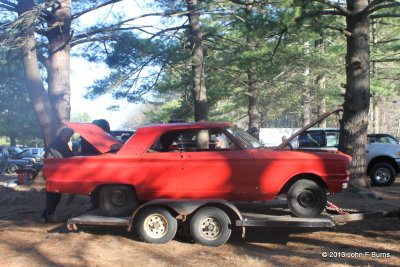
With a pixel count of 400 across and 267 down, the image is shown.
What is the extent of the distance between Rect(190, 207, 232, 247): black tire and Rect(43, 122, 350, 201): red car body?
1.06 feet

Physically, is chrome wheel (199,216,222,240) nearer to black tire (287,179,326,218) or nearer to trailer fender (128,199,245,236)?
trailer fender (128,199,245,236)

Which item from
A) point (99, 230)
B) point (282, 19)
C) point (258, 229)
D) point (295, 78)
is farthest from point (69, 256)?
point (295, 78)

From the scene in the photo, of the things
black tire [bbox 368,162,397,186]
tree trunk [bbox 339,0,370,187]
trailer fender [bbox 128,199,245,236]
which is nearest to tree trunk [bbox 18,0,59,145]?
trailer fender [bbox 128,199,245,236]

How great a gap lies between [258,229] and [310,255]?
1.69 m

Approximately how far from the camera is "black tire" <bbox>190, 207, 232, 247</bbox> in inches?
223

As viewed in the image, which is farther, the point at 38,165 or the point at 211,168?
the point at 38,165

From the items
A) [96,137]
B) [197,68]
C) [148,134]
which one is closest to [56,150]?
[96,137]

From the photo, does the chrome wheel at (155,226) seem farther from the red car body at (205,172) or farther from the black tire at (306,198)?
the black tire at (306,198)

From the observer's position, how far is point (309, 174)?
237 inches

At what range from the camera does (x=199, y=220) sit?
18.8ft

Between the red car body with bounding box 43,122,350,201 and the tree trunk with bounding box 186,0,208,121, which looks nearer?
the red car body with bounding box 43,122,350,201

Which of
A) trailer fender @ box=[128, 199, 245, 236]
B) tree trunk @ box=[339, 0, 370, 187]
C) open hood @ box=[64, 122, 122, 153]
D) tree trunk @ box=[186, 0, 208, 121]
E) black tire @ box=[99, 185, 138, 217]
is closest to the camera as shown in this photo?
trailer fender @ box=[128, 199, 245, 236]

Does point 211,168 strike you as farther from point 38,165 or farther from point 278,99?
point 278,99

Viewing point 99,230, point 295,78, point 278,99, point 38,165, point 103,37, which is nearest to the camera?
point 99,230
